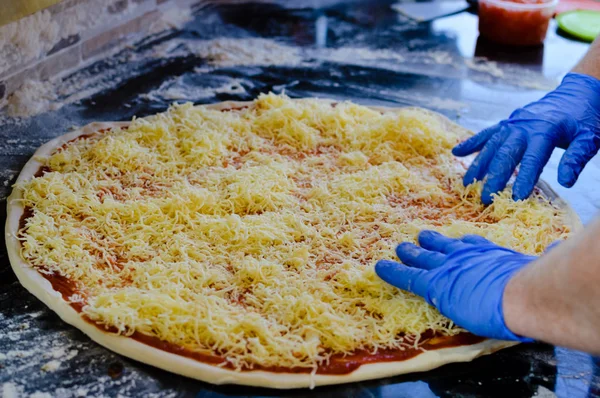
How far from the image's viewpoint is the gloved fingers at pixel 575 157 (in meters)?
2.87

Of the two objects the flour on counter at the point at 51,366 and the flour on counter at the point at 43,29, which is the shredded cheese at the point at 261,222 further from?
the flour on counter at the point at 43,29

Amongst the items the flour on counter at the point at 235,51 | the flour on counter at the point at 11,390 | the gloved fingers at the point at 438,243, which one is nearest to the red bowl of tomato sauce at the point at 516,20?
the flour on counter at the point at 235,51

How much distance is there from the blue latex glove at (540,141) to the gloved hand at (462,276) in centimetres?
69

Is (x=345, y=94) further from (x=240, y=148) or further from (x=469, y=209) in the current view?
(x=469, y=209)

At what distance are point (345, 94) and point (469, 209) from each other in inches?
58.6

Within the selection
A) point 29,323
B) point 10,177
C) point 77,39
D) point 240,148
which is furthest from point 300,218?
point 77,39

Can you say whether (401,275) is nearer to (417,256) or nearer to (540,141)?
(417,256)

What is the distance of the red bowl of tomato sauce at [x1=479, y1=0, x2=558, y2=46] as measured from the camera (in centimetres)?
479

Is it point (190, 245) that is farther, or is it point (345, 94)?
point (345, 94)

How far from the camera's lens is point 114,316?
85.0 inches

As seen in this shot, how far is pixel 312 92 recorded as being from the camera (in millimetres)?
4156

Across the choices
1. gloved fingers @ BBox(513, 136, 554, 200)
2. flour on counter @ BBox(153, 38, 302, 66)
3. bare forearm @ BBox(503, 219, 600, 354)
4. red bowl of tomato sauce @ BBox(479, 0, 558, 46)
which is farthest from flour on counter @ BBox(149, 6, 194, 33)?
bare forearm @ BBox(503, 219, 600, 354)

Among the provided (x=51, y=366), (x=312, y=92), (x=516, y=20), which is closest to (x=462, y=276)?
(x=51, y=366)

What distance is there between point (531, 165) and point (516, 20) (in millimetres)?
2358
